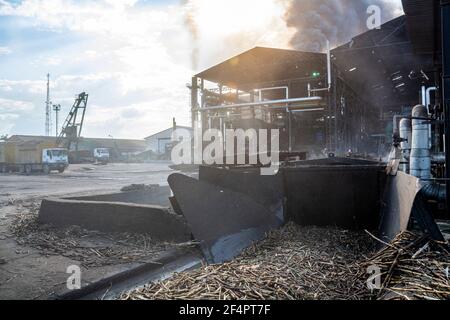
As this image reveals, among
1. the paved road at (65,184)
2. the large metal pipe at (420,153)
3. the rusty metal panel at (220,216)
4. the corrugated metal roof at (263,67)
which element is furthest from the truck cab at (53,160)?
the large metal pipe at (420,153)

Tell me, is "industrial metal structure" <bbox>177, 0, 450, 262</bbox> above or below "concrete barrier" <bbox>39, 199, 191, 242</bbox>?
above

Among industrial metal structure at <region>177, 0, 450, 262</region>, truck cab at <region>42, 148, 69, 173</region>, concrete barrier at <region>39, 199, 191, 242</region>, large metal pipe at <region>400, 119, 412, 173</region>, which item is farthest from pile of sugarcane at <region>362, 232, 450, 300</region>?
truck cab at <region>42, 148, 69, 173</region>

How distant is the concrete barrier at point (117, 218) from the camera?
4921 millimetres

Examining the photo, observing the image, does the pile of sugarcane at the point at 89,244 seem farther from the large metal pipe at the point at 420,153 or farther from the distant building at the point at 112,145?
the distant building at the point at 112,145

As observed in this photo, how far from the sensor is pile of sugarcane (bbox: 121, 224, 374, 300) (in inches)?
106

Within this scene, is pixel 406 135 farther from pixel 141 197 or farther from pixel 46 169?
pixel 46 169

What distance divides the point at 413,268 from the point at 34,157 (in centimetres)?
3140

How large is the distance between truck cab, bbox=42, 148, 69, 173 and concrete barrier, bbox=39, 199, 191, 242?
79.3ft

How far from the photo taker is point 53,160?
90.0 ft

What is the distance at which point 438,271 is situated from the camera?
2561mm

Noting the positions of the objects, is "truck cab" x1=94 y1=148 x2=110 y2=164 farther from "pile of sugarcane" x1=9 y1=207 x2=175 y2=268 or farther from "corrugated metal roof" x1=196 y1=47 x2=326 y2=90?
"pile of sugarcane" x1=9 y1=207 x2=175 y2=268

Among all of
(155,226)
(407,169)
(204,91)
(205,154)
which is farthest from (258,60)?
(155,226)

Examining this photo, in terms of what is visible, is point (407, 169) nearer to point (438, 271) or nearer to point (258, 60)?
point (438, 271)

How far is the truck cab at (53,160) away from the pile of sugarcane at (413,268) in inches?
1154
